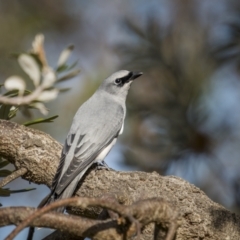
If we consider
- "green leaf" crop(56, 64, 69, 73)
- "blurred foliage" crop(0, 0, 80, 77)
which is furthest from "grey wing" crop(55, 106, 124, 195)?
"blurred foliage" crop(0, 0, 80, 77)

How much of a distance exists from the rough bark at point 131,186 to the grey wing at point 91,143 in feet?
0.68

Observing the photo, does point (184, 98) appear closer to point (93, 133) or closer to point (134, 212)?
point (93, 133)

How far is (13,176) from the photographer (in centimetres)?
310

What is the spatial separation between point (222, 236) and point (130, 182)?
1.79ft

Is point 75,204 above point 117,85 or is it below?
below

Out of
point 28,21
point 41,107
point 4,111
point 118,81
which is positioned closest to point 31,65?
point 41,107

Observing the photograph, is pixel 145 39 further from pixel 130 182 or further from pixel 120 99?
pixel 130 182

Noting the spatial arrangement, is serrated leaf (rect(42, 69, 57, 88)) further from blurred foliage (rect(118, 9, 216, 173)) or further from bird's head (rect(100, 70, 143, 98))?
bird's head (rect(100, 70, 143, 98))

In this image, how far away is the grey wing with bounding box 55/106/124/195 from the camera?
12.6 feet

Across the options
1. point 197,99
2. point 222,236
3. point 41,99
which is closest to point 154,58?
point 197,99

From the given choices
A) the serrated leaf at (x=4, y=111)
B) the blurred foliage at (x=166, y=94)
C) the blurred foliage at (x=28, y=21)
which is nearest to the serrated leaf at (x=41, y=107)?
the serrated leaf at (x=4, y=111)

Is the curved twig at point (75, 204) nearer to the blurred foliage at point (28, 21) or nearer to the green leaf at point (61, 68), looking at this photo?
the green leaf at point (61, 68)

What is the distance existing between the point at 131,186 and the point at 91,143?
1198 millimetres

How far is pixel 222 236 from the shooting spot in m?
2.98
